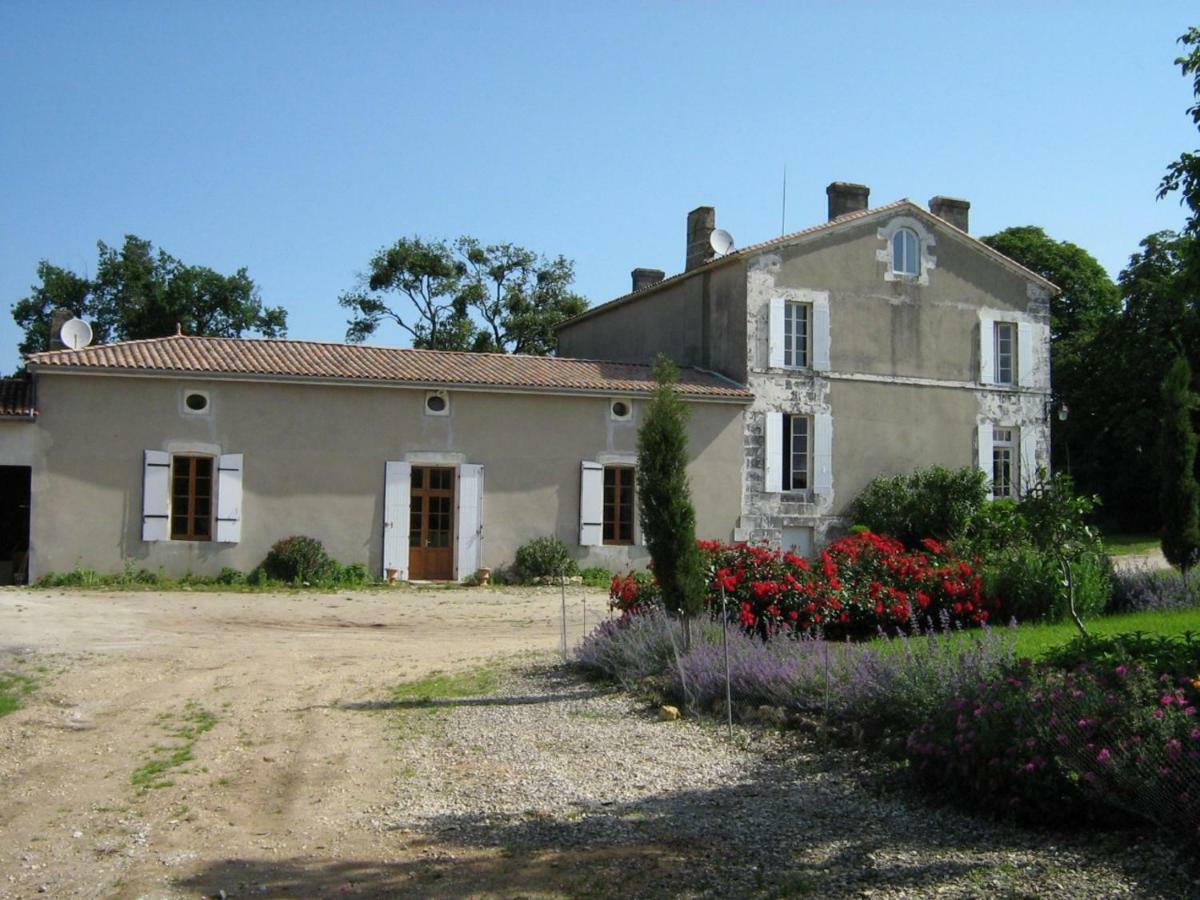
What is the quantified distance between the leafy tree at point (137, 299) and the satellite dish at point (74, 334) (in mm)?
18671

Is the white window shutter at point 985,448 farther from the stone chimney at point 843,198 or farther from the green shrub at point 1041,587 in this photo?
the green shrub at point 1041,587

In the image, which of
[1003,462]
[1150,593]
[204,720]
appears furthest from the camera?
[1003,462]

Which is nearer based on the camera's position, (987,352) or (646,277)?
(987,352)

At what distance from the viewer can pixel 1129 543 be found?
27.4m

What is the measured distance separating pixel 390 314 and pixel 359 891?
33952 mm

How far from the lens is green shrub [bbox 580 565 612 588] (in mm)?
19266

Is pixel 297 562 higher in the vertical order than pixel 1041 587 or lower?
lower

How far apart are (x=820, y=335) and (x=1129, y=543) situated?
36.1 feet

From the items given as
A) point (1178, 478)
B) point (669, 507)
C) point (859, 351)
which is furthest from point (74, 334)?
point (1178, 478)

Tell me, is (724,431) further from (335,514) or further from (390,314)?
(390,314)

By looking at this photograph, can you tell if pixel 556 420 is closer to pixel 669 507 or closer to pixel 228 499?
pixel 228 499

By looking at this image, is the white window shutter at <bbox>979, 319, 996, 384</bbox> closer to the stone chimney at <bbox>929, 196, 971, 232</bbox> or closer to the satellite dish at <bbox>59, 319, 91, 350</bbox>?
the stone chimney at <bbox>929, 196, 971, 232</bbox>

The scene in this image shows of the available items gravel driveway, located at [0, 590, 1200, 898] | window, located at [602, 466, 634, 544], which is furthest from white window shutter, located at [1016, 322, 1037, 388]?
gravel driveway, located at [0, 590, 1200, 898]

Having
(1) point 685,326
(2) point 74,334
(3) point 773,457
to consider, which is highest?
(1) point 685,326
